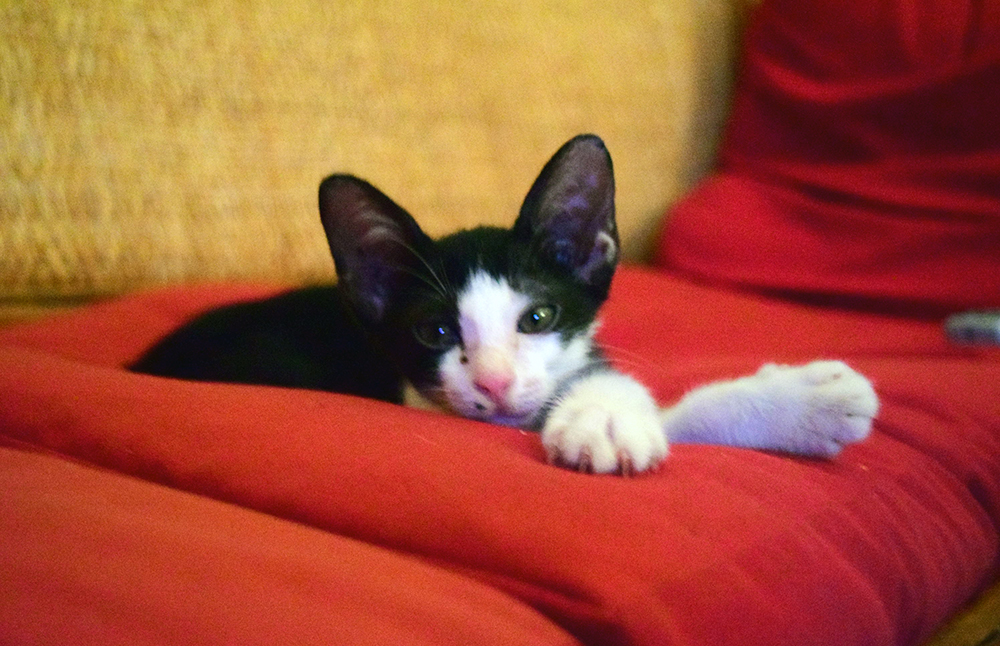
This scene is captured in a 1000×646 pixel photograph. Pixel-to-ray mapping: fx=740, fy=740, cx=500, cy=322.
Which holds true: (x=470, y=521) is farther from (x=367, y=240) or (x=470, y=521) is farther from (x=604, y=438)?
(x=367, y=240)

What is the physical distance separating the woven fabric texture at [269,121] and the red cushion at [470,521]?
1.41 feet

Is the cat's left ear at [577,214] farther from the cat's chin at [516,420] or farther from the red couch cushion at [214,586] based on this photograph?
the red couch cushion at [214,586]

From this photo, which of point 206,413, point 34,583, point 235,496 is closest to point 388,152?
point 206,413

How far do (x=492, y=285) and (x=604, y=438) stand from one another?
34cm

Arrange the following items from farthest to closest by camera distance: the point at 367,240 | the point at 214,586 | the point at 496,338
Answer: the point at 367,240 → the point at 496,338 → the point at 214,586

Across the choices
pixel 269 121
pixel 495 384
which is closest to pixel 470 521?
pixel 495 384

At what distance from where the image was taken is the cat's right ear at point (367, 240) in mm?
927

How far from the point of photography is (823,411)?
2.38ft

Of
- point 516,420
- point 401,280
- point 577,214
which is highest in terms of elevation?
point 577,214

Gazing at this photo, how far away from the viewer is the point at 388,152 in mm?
1653

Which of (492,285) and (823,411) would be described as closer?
(823,411)

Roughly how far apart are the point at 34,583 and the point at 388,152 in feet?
4.38

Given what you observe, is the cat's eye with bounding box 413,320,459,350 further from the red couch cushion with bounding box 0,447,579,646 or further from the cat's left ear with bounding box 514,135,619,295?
the red couch cushion with bounding box 0,447,579,646


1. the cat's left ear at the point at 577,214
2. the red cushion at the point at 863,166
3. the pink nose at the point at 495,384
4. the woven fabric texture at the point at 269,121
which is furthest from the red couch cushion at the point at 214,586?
the red cushion at the point at 863,166
